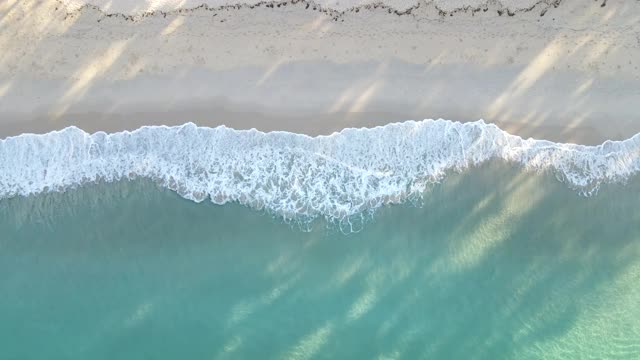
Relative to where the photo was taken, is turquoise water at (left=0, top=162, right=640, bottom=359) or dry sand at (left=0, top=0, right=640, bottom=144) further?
turquoise water at (left=0, top=162, right=640, bottom=359)

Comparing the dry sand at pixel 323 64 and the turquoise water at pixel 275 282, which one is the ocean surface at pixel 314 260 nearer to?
the turquoise water at pixel 275 282

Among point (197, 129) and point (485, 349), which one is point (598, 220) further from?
point (197, 129)

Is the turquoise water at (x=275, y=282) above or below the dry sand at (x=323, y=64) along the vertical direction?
below

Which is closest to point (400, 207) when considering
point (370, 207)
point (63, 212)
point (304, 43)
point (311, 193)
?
point (370, 207)

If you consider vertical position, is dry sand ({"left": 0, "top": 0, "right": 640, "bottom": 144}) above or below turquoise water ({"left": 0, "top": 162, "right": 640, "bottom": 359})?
above

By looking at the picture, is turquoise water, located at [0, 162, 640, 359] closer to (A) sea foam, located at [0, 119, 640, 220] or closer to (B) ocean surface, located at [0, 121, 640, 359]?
(B) ocean surface, located at [0, 121, 640, 359]

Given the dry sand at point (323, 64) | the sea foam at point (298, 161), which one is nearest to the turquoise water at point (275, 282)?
the sea foam at point (298, 161)

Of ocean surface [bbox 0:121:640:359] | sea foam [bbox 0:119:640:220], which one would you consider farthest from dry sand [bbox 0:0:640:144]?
ocean surface [bbox 0:121:640:359]
